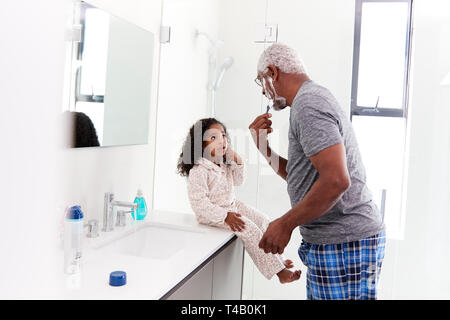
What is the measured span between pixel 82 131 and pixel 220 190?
61cm

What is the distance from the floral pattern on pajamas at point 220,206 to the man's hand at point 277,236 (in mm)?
436

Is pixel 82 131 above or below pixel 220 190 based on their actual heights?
above

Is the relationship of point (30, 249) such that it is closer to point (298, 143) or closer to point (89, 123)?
point (298, 143)

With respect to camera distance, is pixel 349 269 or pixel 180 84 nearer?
pixel 349 269

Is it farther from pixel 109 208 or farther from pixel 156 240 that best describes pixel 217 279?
pixel 109 208

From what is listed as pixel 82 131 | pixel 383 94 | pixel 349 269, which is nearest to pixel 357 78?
A: pixel 383 94

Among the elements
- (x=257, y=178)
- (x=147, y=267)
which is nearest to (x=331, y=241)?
(x=147, y=267)

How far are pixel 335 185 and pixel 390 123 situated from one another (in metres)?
0.97

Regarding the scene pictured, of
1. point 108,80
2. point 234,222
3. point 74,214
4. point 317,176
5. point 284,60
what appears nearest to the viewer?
point 74,214

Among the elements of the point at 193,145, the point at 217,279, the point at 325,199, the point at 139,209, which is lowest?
the point at 217,279

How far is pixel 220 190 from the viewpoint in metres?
1.71

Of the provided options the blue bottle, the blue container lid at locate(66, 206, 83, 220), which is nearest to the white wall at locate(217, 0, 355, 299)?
the blue bottle

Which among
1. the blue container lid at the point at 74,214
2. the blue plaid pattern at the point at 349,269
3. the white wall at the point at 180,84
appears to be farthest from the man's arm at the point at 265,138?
the blue container lid at the point at 74,214

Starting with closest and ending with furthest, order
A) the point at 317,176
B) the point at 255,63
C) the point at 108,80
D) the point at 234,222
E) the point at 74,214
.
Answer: the point at 74,214 → the point at 317,176 → the point at 108,80 → the point at 234,222 → the point at 255,63
